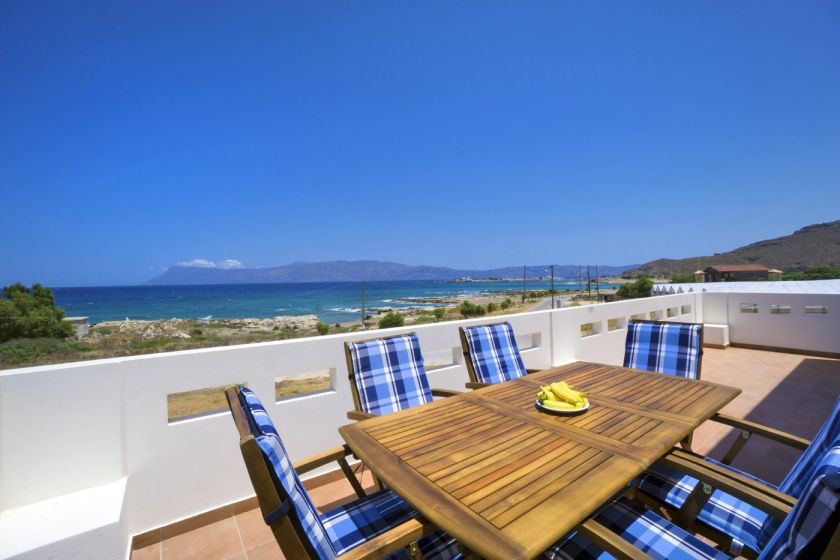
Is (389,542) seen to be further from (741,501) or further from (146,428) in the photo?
(146,428)

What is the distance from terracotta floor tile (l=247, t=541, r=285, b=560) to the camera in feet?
5.69

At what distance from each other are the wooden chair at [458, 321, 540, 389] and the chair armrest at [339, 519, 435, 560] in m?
1.58

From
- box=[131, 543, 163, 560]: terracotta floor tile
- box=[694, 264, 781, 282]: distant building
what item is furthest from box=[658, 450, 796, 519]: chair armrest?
box=[694, 264, 781, 282]: distant building

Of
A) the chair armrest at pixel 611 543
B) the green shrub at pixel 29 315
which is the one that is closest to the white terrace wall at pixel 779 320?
the chair armrest at pixel 611 543

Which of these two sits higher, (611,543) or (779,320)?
(611,543)

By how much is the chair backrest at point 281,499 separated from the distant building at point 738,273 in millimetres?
40132

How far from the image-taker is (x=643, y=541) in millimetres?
1176

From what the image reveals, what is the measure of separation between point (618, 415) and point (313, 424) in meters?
1.77

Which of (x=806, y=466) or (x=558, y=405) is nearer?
(x=806, y=466)

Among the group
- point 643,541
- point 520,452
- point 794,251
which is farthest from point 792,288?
point 794,251

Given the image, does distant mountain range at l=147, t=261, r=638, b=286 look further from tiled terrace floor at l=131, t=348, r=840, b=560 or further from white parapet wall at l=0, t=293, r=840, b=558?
white parapet wall at l=0, t=293, r=840, b=558

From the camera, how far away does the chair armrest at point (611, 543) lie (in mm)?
862

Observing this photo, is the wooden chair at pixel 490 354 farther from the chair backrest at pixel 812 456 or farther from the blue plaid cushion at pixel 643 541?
the chair backrest at pixel 812 456

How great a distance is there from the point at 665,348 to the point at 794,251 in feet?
134
